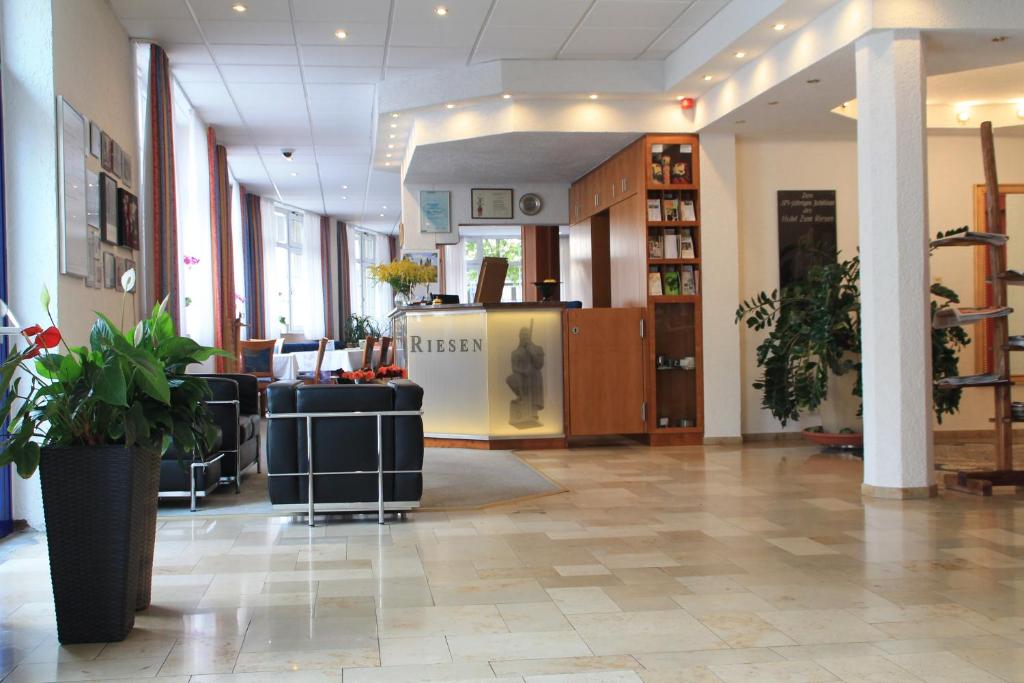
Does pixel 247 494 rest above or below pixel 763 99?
below

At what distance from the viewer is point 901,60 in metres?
5.95

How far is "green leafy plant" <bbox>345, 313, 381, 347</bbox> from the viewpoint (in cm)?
1858

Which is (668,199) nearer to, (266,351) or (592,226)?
(592,226)

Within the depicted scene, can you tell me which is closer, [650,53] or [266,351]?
[650,53]

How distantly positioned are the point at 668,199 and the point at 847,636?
246 inches

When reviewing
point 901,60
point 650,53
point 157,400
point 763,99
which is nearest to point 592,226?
point 650,53

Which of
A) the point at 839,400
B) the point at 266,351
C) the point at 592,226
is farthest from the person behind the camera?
the point at 266,351

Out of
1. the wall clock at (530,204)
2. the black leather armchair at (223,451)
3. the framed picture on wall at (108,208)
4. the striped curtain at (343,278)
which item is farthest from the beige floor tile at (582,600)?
the striped curtain at (343,278)

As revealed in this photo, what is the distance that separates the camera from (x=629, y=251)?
943 cm

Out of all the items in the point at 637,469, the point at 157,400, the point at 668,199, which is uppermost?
the point at 668,199

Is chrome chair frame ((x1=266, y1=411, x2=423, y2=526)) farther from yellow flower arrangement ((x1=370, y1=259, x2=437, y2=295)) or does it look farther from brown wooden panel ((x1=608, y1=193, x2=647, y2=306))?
yellow flower arrangement ((x1=370, y1=259, x2=437, y2=295))

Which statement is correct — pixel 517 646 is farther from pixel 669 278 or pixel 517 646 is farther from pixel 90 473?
pixel 669 278

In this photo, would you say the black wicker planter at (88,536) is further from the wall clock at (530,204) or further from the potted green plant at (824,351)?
the wall clock at (530,204)

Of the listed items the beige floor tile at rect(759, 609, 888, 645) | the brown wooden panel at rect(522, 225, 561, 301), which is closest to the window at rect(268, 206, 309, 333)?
the brown wooden panel at rect(522, 225, 561, 301)
